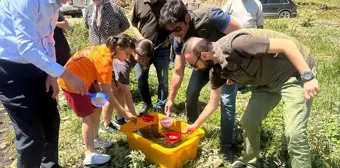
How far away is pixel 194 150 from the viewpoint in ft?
10.8

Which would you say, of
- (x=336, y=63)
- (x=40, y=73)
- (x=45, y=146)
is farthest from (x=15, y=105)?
(x=336, y=63)

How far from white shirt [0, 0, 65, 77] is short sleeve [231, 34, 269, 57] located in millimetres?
1146

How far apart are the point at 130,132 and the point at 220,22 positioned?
49.0 inches

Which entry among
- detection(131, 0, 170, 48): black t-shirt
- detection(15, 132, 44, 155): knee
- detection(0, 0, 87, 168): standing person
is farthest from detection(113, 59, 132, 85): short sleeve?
detection(15, 132, 44, 155): knee

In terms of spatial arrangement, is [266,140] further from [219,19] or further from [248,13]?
[248,13]

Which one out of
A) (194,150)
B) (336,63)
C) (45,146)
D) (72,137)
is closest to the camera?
(45,146)

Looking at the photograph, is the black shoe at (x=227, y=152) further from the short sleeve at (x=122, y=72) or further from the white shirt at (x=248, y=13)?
the white shirt at (x=248, y=13)

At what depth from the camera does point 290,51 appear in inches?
94.9

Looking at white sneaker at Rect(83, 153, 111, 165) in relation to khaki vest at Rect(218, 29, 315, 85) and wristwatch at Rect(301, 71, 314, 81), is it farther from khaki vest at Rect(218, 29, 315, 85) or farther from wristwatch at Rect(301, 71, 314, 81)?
wristwatch at Rect(301, 71, 314, 81)

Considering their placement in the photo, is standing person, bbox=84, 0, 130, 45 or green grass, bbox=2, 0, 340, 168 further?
standing person, bbox=84, 0, 130, 45

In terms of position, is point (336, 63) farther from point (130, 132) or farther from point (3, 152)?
point (3, 152)

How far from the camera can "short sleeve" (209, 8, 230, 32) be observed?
3.04 meters

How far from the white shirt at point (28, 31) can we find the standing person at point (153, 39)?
189cm

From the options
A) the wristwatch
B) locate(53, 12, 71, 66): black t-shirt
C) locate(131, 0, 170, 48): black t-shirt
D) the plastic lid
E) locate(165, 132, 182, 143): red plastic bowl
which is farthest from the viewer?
locate(131, 0, 170, 48): black t-shirt
